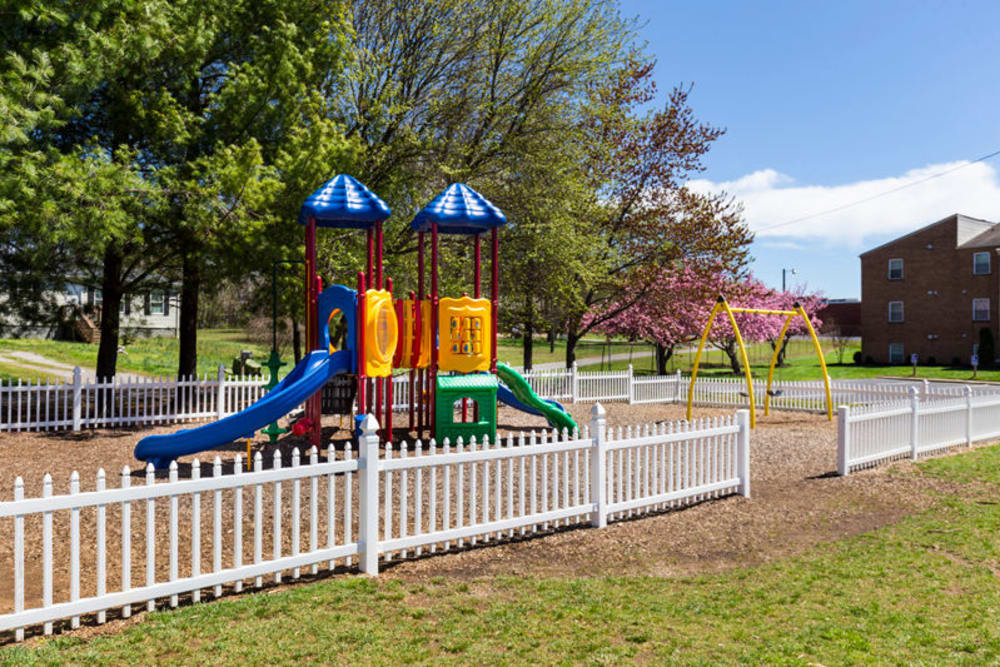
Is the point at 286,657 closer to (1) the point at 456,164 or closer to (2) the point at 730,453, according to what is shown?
(2) the point at 730,453

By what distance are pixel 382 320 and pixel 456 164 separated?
9.60m

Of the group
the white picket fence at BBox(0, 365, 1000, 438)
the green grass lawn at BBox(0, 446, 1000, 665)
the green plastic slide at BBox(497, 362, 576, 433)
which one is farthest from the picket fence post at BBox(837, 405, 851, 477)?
the green plastic slide at BBox(497, 362, 576, 433)

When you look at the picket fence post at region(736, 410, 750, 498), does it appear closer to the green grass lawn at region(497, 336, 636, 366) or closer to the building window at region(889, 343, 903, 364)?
the green grass lawn at region(497, 336, 636, 366)

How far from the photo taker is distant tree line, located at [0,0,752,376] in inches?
544

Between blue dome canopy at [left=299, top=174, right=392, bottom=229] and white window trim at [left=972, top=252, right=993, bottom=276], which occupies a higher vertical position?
white window trim at [left=972, top=252, right=993, bottom=276]

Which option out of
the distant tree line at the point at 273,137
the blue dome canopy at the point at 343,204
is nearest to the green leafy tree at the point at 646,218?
the distant tree line at the point at 273,137

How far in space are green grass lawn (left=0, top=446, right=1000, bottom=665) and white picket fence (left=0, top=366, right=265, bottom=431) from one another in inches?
454

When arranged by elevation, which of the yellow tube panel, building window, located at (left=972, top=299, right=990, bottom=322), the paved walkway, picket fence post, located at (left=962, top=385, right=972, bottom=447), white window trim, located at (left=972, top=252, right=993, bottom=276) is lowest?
picket fence post, located at (left=962, top=385, right=972, bottom=447)

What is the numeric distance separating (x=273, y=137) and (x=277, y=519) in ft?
46.5

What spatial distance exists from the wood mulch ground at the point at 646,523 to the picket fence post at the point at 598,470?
19 centimetres

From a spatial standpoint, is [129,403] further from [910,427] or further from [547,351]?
[547,351]

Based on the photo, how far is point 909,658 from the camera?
15.1ft

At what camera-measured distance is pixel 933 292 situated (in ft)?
143

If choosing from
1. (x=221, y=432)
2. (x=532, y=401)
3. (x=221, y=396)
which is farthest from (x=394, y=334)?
(x=221, y=396)
